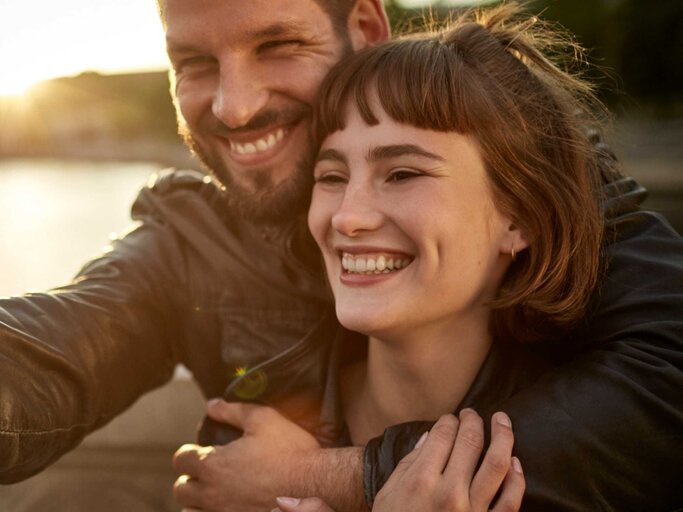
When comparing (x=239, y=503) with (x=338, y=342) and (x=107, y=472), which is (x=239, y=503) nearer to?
(x=338, y=342)

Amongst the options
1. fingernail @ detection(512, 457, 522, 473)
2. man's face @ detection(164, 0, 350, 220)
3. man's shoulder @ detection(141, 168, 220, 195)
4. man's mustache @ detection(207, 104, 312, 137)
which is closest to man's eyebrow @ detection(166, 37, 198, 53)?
man's face @ detection(164, 0, 350, 220)

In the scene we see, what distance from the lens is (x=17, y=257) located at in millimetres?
11156

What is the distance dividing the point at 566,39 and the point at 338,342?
4.43 feet

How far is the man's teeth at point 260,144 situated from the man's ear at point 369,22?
467mm

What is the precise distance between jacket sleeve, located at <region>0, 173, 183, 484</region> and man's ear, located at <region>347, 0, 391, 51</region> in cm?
100

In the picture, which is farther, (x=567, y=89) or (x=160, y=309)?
(x=160, y=309)

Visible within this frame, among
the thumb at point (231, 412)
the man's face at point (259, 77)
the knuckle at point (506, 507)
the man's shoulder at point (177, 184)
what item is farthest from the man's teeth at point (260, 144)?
the knuckle at point (506, 507)

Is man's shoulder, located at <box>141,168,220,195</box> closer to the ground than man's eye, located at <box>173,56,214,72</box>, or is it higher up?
closer to the ground

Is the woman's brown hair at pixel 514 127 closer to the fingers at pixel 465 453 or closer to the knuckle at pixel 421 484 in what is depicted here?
the fingers at pixel 465 453

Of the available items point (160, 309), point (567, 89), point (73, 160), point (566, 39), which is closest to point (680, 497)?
point (567, 89)

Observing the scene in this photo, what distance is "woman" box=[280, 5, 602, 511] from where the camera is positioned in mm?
2223

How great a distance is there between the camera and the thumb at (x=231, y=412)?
2.66m

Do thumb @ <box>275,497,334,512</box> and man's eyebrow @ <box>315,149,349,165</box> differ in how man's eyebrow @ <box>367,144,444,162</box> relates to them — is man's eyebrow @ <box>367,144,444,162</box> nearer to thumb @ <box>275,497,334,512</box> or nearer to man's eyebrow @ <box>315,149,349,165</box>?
man's eyebrow @ <box>315,149,349,165</box>

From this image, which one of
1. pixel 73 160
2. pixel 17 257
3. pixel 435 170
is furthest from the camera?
pixel 73 160
